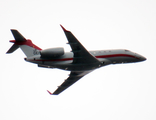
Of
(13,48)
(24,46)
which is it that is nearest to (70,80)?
(24,46)

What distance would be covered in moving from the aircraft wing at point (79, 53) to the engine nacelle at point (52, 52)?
1943 mm

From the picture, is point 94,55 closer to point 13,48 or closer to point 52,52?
point 52,52

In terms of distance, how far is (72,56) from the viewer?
3997 centimetres

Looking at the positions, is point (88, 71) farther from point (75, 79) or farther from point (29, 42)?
point (29, 42)

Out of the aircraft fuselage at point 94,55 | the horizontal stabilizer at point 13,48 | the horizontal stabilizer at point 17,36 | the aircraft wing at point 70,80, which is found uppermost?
the horizontal stabilizer at point 17,36

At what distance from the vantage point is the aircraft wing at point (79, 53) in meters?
36.2

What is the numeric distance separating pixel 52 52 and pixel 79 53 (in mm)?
3336

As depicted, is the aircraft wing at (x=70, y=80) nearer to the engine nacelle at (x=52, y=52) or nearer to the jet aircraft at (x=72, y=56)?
the jet aircraft at (x=72, y=56)

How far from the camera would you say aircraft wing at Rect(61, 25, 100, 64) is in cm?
3625

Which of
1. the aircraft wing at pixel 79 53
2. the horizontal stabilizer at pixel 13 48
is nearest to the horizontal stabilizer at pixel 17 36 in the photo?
the horizontal stabilizer at pixel 13 48

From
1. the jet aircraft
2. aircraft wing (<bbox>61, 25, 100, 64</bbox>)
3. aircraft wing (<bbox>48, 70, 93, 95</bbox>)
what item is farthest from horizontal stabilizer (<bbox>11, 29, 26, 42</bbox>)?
aircraft wing (<bbox>48, 70, 93, 95</bbox>)

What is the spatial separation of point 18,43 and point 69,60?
6.87m

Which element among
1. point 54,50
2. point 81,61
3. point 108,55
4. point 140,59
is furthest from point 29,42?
point 140,59

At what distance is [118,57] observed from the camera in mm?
41875
